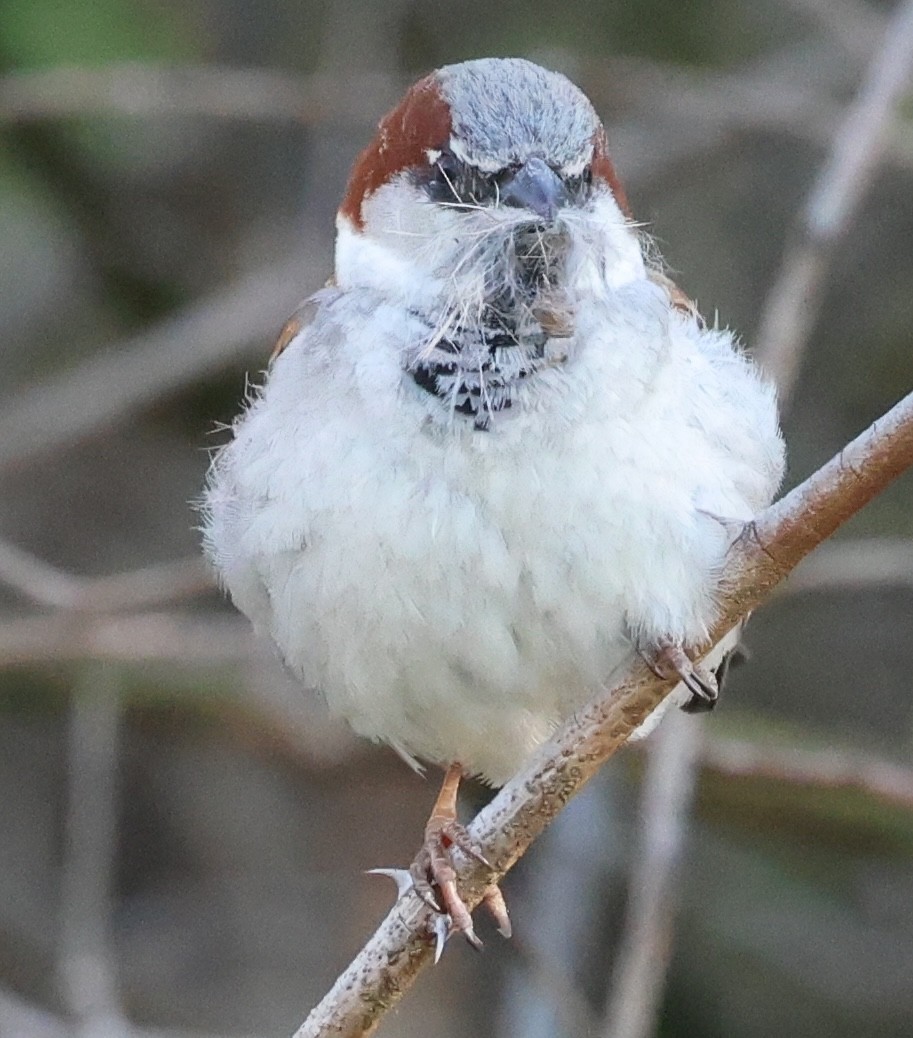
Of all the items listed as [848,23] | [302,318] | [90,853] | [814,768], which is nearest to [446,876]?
[302,318]

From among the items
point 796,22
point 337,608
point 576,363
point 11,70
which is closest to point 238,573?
point 337,608

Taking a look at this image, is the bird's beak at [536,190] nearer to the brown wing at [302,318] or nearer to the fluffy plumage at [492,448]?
the fluffy plumage at [492,448]

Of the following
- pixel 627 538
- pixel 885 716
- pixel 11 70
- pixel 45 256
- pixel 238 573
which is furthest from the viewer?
pixel 885 716

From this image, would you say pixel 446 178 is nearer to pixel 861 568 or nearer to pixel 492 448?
pixel 492 448


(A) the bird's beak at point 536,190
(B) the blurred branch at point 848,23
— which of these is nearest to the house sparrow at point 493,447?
(A) the bird's beak at point 536,190

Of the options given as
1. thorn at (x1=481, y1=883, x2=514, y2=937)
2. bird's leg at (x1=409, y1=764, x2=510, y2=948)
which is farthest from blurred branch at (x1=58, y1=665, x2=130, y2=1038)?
thorn at (x1=481, y1=883, x2=514, y2=937)

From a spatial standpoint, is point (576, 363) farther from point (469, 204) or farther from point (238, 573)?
point (238, 573)

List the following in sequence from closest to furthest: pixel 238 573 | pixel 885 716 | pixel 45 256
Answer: pixel 238 573, pixel 45 256, pixel 885 716
